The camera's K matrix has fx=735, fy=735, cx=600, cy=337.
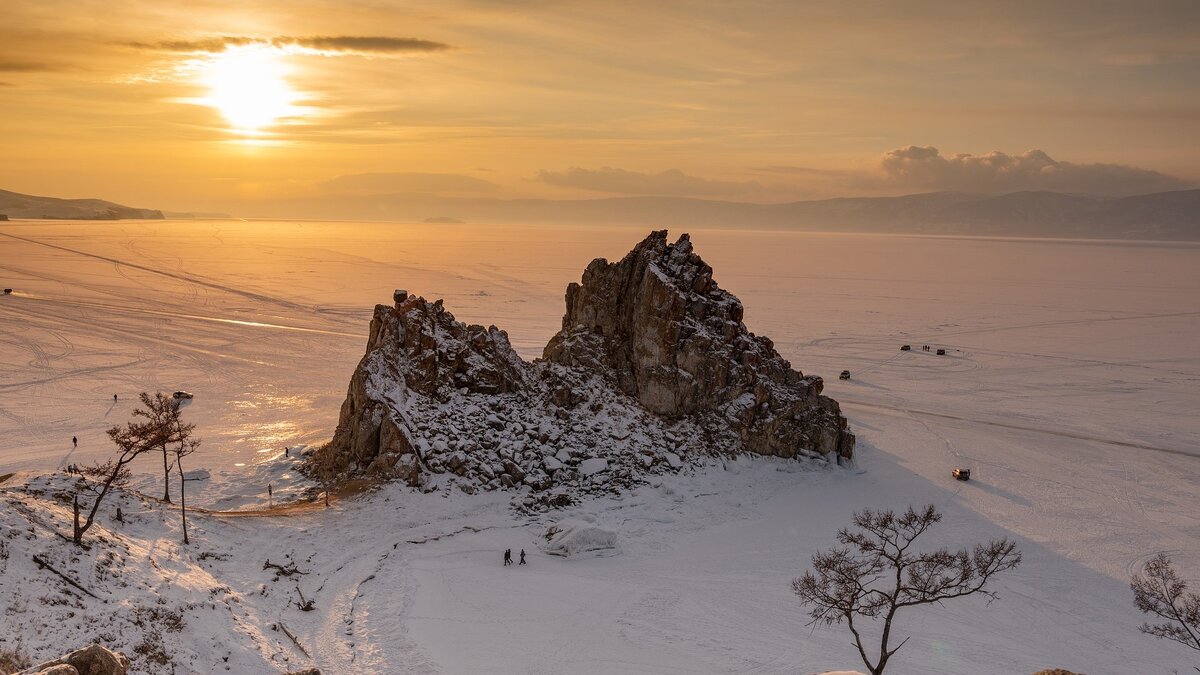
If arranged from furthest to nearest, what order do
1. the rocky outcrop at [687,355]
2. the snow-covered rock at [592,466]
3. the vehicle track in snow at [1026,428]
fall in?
the vehicle track in snow at [1026,428] < the rocky outcrop at [687,355] < the snow-covered rock at [592,466]

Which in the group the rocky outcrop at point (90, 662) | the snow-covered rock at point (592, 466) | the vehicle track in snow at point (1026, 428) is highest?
the rocky outcrop at point (90, 662)

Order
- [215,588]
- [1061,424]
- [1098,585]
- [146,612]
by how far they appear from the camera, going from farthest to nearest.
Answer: [1061,424] → [1098,585] → [215,588] → [146,612]

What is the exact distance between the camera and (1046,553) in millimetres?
43656

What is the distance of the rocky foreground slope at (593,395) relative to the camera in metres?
48.0

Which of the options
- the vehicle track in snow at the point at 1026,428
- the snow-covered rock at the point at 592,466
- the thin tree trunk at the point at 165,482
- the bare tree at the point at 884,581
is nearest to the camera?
the bare tree at the point at 884,581

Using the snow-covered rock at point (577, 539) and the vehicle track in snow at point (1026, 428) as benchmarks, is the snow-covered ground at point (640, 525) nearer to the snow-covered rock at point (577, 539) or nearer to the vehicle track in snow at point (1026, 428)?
the vehicle track in snow at point (1026, 428)

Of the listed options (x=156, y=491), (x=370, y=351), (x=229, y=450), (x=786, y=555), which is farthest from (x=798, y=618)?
(x=229, y=450)

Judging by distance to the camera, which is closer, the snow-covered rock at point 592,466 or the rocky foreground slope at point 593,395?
the rocky foreground slope at point 593,395

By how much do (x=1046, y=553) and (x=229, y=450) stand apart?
2187 inches

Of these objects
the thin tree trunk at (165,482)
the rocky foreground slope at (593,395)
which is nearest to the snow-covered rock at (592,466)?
the rocky foreground slope at (593,395)

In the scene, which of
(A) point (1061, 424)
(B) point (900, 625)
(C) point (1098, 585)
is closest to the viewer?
(B) point (900, 625)

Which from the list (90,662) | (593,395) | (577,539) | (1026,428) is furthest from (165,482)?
(1026,428)

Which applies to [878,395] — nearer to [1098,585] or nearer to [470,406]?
[1098,585]

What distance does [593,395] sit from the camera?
178 ft
